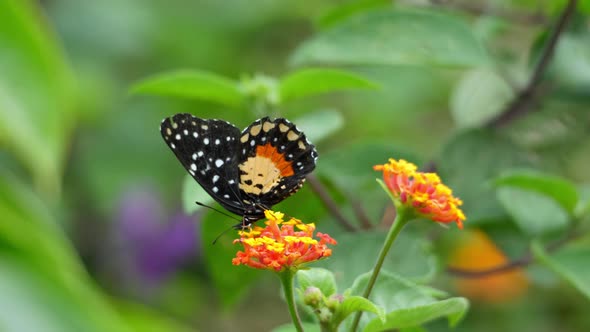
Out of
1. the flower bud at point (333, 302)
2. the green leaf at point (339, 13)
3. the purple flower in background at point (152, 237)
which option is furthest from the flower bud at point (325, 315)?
the purple flower in background at point (152, 237)

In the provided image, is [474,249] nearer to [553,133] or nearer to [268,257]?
[553,133]

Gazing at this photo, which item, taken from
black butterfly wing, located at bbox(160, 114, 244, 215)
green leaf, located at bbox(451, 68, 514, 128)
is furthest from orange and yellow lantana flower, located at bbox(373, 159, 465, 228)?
green leaf, located at bbox(451, 68, 514, 128)

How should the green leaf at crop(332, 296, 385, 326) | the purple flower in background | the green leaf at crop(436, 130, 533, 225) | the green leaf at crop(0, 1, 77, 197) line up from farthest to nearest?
the purple flower in background → the green leaf at crop(436, 130, 533, 225) → the green leaf at crop(0, 1, 77, 197) → the green leaf at crop(332, 296, 385, 326)

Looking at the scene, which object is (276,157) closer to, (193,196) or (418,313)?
(193,196)

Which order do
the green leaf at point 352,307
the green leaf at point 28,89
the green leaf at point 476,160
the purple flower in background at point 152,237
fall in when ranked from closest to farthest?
the green leaf at point 352,307, the green leaf at point 28,89, the green leaf at point 476,160, the purple flower in background at point 152,237

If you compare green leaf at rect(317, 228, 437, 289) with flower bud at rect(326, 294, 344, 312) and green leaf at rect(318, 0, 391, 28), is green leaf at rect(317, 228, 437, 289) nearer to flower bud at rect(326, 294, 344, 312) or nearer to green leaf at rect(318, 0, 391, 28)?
flower bud at rect(326, 294, 344, 312)

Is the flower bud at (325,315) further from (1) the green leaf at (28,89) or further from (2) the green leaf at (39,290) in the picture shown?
(1) the green leaf at (28,89)
